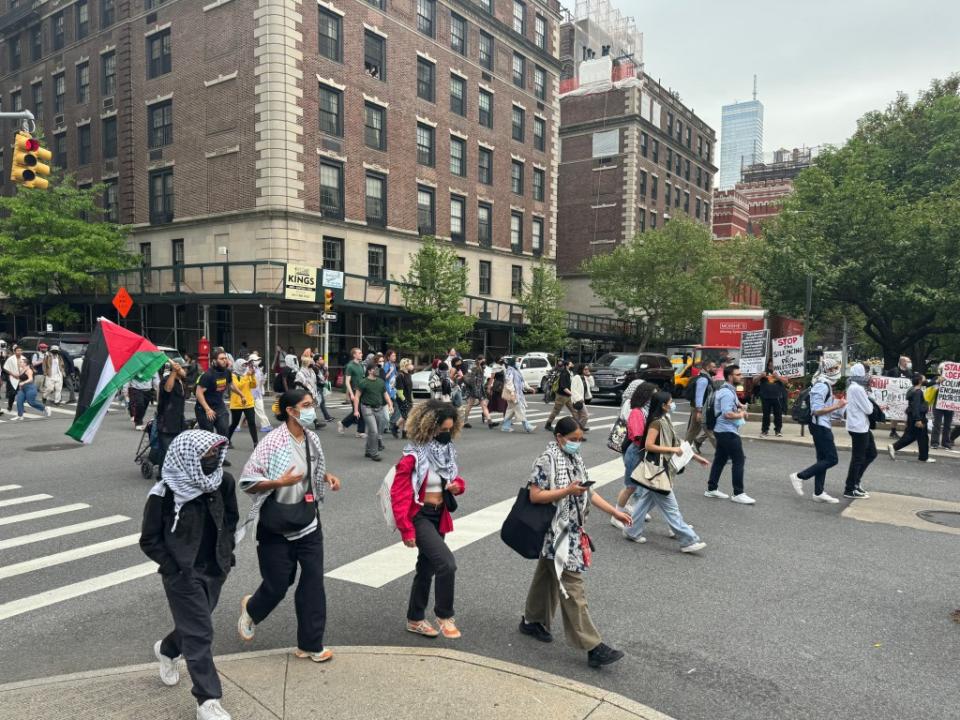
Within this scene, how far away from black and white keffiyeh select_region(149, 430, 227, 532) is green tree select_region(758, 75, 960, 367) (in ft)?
83.0

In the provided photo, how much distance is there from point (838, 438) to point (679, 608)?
38.2ft

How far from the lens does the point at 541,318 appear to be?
37.4m

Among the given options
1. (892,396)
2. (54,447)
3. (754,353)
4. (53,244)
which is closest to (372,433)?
(54,447)

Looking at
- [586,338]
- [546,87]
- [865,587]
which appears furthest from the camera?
[586,338]

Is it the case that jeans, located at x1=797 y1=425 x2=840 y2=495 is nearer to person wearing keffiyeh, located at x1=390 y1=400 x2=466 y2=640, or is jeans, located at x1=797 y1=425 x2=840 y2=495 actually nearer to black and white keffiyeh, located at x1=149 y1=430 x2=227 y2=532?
person wearing keffiyeh, located at x1=390 y1=400 x2=466 y2=640

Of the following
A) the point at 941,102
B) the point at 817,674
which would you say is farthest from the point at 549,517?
the point at 941,102

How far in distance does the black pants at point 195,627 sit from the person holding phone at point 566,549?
6.90ft

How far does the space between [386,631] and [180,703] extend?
4.93 ft

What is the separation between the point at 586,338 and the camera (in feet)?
147

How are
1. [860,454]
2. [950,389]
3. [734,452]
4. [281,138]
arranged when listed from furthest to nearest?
[281,138], [950,389], [860,454], [734,452]

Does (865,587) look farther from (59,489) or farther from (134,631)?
(59,489)

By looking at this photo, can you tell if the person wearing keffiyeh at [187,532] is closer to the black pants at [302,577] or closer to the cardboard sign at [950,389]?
the black pants at [302,577]

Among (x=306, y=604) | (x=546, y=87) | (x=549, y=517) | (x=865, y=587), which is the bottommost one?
(x=865, y=587)

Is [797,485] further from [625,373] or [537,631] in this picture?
[625,373]
